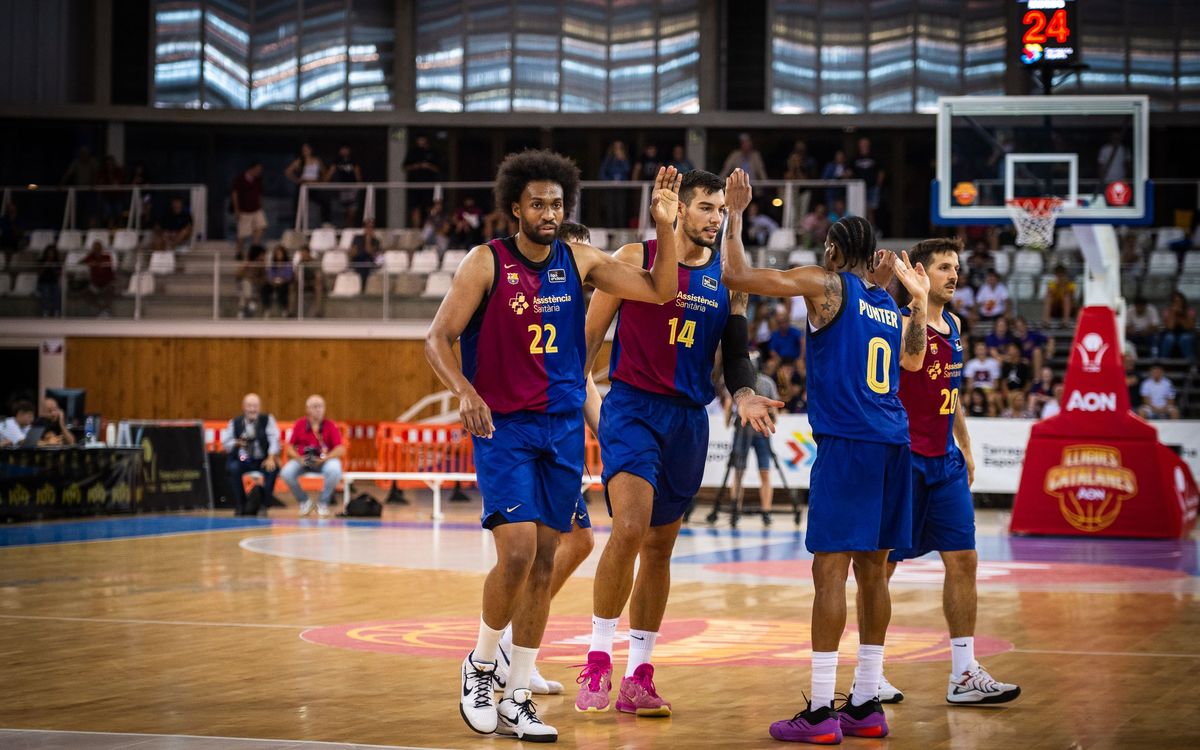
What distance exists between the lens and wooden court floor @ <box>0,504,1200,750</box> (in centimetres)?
633

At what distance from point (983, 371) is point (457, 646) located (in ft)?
51.8

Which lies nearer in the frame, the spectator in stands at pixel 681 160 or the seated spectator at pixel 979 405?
the seated spectator at pixel 979 405

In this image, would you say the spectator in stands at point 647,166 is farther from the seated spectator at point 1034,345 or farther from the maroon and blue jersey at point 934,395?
the maroon and blue jersey at point 934,395

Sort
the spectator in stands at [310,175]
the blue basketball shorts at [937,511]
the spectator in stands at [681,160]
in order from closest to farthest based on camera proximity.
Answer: the blue basketball shorts at [937,511] < the spectator in stands at [681,160] < the spectator in stands at [310,175]

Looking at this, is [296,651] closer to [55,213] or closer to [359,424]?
[359,424]

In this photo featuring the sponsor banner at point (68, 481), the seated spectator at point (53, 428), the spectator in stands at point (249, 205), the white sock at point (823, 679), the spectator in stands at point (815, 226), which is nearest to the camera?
the white sock at point (823, 679)

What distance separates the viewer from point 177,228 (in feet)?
102

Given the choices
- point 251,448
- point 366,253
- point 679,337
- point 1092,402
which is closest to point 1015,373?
point 1092,402

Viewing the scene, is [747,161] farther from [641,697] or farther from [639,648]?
Result: [641,697]

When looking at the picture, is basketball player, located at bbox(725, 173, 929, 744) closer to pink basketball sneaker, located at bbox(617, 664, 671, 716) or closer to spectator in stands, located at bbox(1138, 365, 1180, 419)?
pink basketball sneaker, located at bbox(617, 664, 671, 716)

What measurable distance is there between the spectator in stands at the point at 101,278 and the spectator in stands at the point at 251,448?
8869mm

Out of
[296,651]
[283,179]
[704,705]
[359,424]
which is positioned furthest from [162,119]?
[704,705]

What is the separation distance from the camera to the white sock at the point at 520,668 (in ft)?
21.0

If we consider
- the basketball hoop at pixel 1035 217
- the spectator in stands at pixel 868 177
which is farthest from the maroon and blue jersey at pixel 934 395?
the spectator in stands at pixel 868 177
